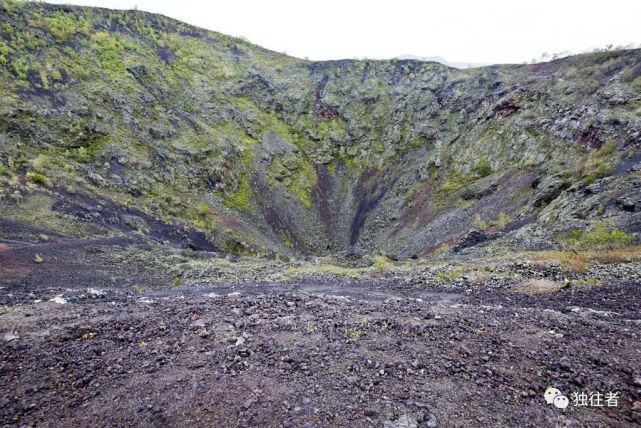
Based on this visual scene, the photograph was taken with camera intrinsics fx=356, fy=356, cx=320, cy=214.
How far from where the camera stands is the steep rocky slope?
22156mm

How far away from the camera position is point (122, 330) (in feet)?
24.2

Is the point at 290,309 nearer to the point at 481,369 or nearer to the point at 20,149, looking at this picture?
the point at 481,369

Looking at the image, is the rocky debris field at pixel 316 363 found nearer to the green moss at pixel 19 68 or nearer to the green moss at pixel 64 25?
the green moss at pixel 19 68

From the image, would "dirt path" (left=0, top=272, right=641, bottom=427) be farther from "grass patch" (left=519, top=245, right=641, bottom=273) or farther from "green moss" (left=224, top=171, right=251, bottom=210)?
"green moss" (left=224, top=171, right=251, bottom=210)

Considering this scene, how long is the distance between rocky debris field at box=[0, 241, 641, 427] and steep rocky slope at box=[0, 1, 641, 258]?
452 inches

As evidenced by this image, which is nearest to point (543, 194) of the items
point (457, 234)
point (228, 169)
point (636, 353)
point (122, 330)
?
point (457, 234)

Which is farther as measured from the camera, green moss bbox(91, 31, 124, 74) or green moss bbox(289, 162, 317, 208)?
green moss bbox(289, 162, 317, 208)

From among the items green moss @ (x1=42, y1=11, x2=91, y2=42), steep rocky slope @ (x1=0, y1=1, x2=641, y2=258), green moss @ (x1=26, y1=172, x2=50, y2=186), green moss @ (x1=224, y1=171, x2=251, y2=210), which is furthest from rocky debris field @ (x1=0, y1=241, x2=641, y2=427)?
green moss @ (x1=42, y1=11, x2=91, y2=42)

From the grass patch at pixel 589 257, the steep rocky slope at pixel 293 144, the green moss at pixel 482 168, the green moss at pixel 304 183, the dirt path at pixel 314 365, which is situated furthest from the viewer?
the green moss at pixel 304 183

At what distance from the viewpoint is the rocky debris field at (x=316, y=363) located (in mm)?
4645

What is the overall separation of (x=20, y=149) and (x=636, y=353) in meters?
34.0

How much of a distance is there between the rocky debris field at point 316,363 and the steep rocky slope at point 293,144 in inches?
452

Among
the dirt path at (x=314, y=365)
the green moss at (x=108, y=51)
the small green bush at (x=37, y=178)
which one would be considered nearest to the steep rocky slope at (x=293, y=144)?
the small green bush at (x=37, y=178)

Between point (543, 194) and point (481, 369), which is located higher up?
point (543, 194)
